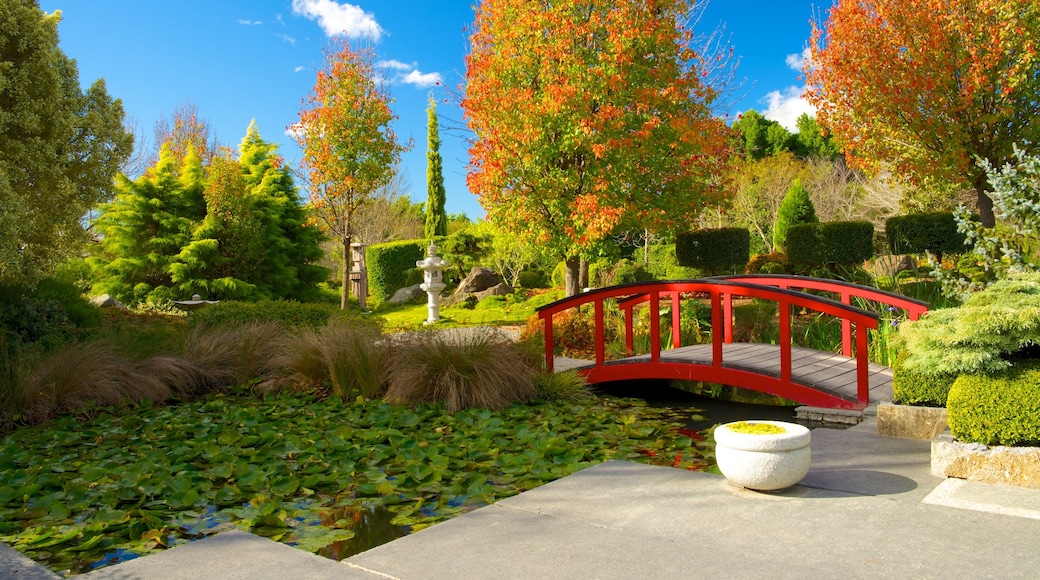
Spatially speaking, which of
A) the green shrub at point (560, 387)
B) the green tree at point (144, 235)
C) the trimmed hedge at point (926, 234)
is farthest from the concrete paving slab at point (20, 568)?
the green tree at point (144, 235)

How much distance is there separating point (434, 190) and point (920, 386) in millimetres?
21608

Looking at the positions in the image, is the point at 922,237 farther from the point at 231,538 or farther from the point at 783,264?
the point at 231,538

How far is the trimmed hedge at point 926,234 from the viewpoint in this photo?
1355cm

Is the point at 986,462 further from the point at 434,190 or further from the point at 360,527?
the point at 434,190

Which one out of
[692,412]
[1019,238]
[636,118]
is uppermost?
[636,118]

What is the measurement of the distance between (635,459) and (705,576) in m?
2.38

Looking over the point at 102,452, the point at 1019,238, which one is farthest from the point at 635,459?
the point at 1019,238

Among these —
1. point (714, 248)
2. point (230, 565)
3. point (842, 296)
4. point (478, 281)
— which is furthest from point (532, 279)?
point (230, 565)

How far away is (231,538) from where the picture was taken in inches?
133

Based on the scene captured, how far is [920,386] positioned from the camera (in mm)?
4895

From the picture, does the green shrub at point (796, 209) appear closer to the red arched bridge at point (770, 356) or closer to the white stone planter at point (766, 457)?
the red arched bridge at point (770, 356)

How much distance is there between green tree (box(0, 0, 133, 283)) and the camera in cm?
924

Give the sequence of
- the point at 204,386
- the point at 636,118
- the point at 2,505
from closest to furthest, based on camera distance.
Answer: the point at 2,505 < the point at 204,386 < the point at 636,118

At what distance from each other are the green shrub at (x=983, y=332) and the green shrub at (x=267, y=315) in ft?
23.1
